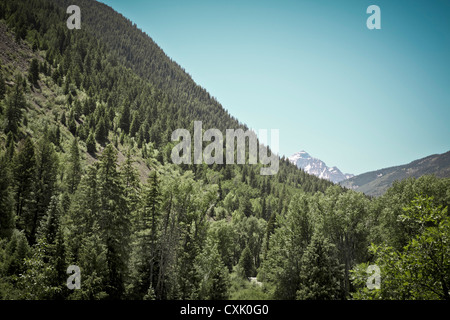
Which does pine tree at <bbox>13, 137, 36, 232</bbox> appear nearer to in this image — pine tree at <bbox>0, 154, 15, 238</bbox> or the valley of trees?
the valley of trees

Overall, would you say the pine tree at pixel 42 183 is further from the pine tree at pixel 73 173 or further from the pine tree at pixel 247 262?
the pine tree at pixel 247 262

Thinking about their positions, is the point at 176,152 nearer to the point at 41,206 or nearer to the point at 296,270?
the point at 41,206

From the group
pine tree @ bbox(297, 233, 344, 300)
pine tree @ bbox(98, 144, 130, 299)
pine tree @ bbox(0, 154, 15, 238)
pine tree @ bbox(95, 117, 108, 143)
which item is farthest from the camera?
pine tree @ bbox(95, 117, 108, 143)

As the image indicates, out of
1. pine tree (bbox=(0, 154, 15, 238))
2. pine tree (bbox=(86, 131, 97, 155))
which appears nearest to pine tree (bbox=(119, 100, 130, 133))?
pine tree (bbox=(86, 131, 97, 155))

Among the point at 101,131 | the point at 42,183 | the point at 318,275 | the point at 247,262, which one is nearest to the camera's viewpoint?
the point at 318,275

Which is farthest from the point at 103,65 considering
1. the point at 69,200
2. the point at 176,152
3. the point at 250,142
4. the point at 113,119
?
the point at 69,200

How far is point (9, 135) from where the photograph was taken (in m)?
53.4

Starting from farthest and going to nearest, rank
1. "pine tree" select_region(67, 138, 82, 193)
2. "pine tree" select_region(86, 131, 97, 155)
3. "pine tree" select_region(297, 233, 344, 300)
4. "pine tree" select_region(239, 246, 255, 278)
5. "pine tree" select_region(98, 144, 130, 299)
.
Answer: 1. "pine tree" select_region(86, 131, 97, 155)
2. "pine tree" select_region(239, 246, 255, 278)
3. "pine tree" select_region(67, 138, 82, 193)
4. "pine tree" select_region(297, 233, 344, 300)
5. "pine tree" select_region(98, 144, 130, 299)

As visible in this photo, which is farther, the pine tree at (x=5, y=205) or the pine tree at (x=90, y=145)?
the pine tree at (x=90, y=145)

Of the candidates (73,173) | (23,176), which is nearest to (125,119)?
(73,173)

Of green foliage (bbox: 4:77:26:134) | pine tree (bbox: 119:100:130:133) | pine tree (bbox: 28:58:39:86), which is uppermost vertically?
pine tree (bbox: 28:58:39:86)

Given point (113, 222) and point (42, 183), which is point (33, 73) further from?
point (113, 222)

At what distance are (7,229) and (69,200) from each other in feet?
29.6

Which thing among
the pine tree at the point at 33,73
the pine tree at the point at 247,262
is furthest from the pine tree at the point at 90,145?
the pine tree at the point at 247,262
